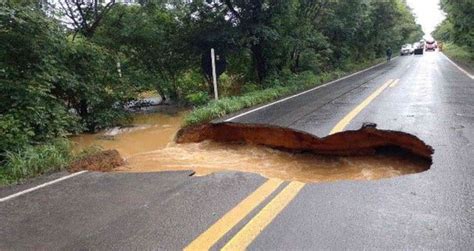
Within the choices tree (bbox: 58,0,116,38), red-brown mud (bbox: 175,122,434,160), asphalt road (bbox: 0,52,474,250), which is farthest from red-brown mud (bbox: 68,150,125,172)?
tree (bbox: 58,0,116,38)

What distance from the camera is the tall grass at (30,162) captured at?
6020 mm

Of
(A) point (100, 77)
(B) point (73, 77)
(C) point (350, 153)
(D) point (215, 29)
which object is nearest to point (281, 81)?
(D) point (215, 29)

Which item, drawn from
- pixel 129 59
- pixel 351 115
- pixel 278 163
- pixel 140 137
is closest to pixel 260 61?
pixel 129 59

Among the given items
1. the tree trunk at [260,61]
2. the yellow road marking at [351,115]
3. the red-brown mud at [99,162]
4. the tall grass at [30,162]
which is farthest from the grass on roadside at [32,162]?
the tree trunk at [260,61]

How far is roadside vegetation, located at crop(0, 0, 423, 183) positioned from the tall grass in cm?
2

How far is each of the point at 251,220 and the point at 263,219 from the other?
0.36ft

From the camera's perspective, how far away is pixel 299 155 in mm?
7441

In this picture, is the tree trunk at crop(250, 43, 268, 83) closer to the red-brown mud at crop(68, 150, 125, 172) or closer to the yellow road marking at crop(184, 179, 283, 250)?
the red-brown mud at crop(68, 150, 125, 172)

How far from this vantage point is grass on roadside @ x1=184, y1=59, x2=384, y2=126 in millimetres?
10189

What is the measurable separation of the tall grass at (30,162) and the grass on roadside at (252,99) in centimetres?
352

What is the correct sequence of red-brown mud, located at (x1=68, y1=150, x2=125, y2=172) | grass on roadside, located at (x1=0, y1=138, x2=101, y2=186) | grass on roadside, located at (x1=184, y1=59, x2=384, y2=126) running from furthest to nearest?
grass on roadside, located at (x1=184, y1=59, x2=384, y2=126) → red-brown mud, located at (x1=68, y1=150, x2=125, y2=172) → grass on roadside, located at (x1=0, y1=138, x2=101, y2=186)

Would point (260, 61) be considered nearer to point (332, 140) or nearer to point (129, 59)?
point (129, 59)

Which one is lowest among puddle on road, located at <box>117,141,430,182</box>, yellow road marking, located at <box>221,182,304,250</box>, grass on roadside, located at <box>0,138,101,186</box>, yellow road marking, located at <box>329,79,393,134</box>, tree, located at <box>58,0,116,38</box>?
puddle on road, located at <box>117,141,430,182</box>

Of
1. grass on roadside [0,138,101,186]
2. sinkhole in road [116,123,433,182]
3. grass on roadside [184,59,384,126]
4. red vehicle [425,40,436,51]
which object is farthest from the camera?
red vehicle [425,40,436,51]
